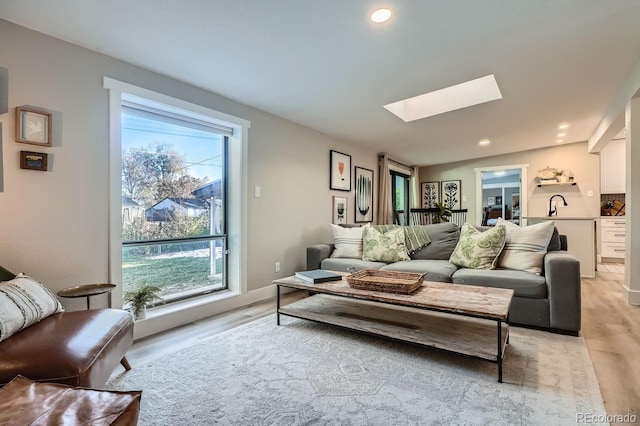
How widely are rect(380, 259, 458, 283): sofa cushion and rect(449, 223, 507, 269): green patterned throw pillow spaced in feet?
0.52

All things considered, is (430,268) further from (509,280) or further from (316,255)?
(316,255)

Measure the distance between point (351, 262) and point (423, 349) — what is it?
1.44 metres

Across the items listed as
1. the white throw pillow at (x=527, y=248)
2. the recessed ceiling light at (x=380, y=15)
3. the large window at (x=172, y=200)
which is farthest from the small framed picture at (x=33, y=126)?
the white throw pillow at (x=527, y=248)

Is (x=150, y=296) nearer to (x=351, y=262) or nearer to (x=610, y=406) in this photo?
(x=351, y=262)

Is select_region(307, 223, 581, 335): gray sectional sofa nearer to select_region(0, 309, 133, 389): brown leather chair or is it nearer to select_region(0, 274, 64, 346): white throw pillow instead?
select_region(0, 309, 133, 389): brown leather chair

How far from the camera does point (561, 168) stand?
6293mm

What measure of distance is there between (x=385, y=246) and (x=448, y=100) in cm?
201

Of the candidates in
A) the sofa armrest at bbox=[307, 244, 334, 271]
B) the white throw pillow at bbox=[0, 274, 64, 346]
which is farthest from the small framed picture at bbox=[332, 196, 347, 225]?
the white throw pillow at bbox=[0, 274, 64, 346]

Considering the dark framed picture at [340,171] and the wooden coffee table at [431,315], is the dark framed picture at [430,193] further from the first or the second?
the wooden coffee table at [431,315]

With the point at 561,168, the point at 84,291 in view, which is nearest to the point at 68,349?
the point at 84,291

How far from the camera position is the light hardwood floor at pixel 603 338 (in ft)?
5.64

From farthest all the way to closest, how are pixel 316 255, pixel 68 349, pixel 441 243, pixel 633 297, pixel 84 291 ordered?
pixel 316 255
pixel 441 243
pixel 633 297
pixel 84 291
pixel 68 349

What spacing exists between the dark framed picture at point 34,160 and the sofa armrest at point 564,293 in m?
3.77

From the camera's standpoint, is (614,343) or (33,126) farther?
(614,343)
